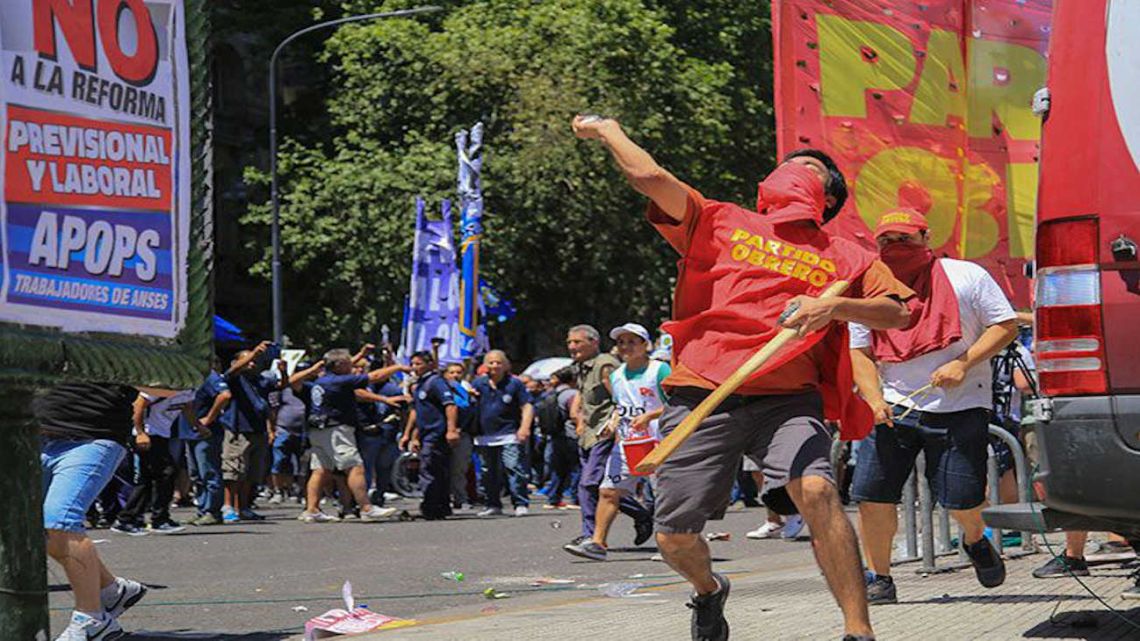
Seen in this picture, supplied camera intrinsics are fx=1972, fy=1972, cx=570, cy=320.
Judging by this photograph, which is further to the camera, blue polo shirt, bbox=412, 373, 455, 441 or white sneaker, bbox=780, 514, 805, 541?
blue polo shirt, bbox=412, 373, 455, 441

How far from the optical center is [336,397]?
1903 centimetres

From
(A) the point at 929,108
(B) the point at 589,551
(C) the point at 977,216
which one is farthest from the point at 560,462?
(A) the point at 929,108

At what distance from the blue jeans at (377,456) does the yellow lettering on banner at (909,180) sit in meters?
9.78

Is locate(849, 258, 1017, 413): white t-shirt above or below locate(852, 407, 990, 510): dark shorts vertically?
above

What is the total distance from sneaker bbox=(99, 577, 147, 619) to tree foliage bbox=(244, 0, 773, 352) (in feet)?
90.2

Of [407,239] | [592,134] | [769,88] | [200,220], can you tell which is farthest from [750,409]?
[769,88]

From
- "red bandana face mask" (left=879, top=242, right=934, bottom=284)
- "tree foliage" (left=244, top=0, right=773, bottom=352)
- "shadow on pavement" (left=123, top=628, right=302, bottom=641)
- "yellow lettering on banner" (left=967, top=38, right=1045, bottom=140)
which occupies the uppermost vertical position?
"tree foliage" (left=244, top=0, right=773, bottom=352)

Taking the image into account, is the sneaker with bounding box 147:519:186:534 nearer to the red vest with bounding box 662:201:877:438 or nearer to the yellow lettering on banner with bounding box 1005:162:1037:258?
the yellow lettering on banner with bounding box 1005:162:1037:258

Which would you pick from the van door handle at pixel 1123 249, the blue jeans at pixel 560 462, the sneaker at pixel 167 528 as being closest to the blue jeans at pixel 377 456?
the blue jeans at pixel 560 462

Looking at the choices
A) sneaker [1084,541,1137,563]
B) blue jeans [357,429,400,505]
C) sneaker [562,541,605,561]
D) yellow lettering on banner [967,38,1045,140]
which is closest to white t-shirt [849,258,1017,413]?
sneaker [1084,541,1137,563]

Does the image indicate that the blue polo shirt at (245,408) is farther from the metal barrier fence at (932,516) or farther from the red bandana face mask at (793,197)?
the red bandana face mask at (793,197)

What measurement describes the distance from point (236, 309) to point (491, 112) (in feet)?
49.0

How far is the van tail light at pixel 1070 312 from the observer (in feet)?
20.8

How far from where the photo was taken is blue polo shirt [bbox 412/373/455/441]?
65.7 feet
